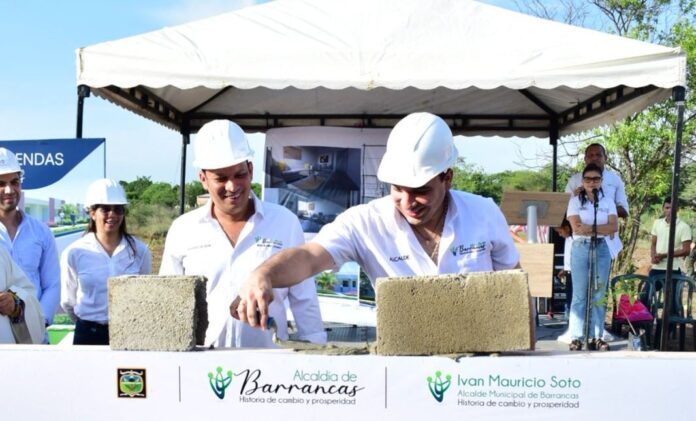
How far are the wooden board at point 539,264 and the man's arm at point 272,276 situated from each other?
3.76 meters

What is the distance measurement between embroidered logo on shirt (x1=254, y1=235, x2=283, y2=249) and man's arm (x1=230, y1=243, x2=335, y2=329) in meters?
0.54

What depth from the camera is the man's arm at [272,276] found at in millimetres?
1788

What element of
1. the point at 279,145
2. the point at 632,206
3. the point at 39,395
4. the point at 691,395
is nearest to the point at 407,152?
the point at 691,395

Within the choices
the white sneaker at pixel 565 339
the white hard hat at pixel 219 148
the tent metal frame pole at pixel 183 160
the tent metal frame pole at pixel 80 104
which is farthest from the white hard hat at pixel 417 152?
the tent metal frame pole at pixel 183 160

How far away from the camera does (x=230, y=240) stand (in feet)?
8.72

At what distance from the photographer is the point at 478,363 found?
63.9 inches

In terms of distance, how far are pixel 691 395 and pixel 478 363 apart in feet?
1.62

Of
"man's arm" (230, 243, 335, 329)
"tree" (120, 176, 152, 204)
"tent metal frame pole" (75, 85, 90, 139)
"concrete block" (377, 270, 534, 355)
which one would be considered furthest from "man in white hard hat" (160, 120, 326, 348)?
"tree" (120, 176, 152, 204)

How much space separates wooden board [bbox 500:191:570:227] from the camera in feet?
18.7

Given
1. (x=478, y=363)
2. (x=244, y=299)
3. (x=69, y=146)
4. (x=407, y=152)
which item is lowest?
(x=478, y=363)

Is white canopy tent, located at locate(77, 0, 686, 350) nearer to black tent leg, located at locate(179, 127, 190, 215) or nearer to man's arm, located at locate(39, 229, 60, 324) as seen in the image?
man's arm, located at locate(39, 229, 60, 324)

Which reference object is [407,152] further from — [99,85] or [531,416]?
[99,85]

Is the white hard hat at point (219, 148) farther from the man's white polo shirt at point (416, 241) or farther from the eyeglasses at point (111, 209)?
the eyeglasses at point (111, 209)

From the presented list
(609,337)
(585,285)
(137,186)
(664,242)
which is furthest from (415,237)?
(137,186)
